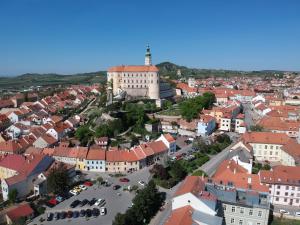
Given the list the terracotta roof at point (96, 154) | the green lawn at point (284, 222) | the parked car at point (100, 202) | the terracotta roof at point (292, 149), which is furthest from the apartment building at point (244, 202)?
the terracotta roof at point (96, 154)

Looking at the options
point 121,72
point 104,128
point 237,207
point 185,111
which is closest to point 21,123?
point 104,128

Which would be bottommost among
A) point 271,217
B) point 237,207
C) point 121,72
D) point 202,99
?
point 271,217

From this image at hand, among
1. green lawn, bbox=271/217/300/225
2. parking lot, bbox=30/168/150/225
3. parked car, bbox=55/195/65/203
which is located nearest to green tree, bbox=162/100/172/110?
parking lot, bbox=30/168/150/225

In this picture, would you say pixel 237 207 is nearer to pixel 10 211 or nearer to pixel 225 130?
pixel 10 211

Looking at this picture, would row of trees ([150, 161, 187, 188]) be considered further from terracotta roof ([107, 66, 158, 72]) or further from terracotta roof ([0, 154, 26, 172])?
terracotta roof ([107, 66, 158, 72])

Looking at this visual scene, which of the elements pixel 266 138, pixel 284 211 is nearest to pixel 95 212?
pixel 284 211
